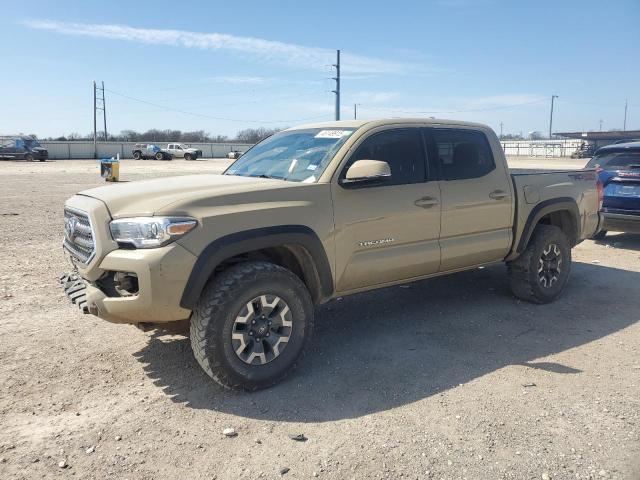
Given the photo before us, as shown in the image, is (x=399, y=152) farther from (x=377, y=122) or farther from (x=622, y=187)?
(x=622, y=187)

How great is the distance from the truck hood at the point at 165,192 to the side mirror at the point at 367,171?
1.42ft

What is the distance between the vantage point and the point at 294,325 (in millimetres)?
3961

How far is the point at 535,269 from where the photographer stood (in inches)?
225

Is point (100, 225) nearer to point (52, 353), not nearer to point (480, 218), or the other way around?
point (52, 353)

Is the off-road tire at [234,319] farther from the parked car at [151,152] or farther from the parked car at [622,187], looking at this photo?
the parked car at [151,152]

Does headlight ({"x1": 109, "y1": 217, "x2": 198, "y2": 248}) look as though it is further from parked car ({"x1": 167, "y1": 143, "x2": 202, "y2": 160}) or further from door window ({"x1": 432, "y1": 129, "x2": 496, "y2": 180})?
parked car ({"x1": 167, "y1": 143, "x2": 202, "y2": 160})

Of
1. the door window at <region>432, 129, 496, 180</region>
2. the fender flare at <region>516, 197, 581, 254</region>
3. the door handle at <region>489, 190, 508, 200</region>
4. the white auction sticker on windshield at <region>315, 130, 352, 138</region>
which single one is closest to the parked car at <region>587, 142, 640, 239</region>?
the fender flare at <region>516, 197, 581, 254</region>

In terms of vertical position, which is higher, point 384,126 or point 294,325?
point 384,126

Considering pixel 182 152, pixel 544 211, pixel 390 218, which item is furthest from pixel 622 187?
pixel 182 152

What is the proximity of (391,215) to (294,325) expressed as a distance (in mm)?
1236

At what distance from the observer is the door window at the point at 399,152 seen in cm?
454

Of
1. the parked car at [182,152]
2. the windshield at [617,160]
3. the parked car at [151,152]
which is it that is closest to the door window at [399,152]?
the windshield at [617,160]

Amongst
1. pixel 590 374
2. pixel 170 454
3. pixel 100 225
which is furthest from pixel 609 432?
pixel 100 225

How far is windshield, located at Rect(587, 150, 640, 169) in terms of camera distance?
8.98 m
